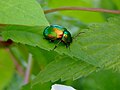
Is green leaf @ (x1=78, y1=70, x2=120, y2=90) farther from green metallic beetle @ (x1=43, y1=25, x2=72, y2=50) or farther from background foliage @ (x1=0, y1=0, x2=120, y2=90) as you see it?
green metallic beetle @ (x1=43, y1=25, x2=72, y2=50)

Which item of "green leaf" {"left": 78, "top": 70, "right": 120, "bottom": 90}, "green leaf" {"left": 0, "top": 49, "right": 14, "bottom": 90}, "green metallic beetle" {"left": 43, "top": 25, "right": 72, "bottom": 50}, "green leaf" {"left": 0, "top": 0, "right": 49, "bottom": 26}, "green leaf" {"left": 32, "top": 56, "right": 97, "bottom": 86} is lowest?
"green leaf" {"left": 0, "top": 49, "right": 14, "bottom": 90}

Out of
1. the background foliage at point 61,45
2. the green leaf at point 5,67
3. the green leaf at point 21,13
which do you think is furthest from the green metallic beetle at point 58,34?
the green leaf at point 5,67

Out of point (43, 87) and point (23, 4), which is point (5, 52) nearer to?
point (43, 87)

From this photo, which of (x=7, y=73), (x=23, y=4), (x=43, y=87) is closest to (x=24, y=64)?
(x=7, y=73)

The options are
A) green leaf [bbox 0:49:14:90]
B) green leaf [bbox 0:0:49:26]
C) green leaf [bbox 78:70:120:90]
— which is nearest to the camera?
green leaf [bbox 0:0:49:26]

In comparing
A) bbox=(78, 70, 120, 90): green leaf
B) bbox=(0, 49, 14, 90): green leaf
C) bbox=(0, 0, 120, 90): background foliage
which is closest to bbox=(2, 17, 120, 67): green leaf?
bbox=(0, 0, 120, 90): background foliage

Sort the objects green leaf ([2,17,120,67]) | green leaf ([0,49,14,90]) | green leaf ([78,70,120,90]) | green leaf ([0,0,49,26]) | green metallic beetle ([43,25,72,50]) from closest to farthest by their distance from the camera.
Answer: green leaf ([0,0,49,26]) → green leaf ([2,17,120,67]) → green metallic beetle ([43,25,72,50]) → green leaf ([78,70,120,90]) → green leaf ([0,49,14,90])
